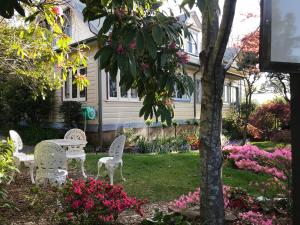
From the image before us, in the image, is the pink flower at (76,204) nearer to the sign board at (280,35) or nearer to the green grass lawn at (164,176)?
the green grass lawn at (164,176)

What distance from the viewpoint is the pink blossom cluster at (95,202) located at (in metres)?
4.52

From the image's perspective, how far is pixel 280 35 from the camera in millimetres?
2643

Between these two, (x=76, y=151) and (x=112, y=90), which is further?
(x=112, y=90)

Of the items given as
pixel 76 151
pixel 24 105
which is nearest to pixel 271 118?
pixel 24 105

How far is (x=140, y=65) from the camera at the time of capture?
279 cm

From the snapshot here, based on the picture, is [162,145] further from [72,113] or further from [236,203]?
[236,203]

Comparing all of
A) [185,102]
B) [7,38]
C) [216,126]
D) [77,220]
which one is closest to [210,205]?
[216,126]

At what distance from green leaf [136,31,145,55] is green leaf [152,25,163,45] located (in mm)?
76

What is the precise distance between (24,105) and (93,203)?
516 inches

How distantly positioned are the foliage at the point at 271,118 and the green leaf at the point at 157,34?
1919 cm

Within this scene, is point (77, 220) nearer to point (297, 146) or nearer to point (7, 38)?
point (297, 146)

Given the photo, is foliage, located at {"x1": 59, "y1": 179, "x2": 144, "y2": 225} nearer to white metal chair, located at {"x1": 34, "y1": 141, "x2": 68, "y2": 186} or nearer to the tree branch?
white metal chair, located at {"x1": 34, "y1": 141, "x2": 68, "y2": 186}

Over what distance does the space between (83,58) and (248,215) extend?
301 cm

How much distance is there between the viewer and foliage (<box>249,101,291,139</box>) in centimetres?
2022
